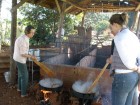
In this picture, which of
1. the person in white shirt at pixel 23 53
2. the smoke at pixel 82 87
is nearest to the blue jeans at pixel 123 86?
the smoke at pixel 82 87

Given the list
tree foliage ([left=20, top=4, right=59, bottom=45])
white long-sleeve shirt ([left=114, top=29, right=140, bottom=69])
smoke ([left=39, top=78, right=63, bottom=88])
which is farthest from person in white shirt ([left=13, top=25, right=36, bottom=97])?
tree foliage ([left=20, top=4, right=59, bottom=45])

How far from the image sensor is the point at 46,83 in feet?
15.2

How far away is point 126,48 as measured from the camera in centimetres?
269

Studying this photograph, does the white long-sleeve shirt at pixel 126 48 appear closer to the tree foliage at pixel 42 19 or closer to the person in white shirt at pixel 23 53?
the person in white shirt at pixel 23 53

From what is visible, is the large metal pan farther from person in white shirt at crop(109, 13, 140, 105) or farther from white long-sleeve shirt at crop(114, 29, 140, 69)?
white long-sleeve shirt at crop(114, 29, 140, 69)

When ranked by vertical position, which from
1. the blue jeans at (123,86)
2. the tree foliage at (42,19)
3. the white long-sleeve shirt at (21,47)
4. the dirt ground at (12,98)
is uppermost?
the tree foliage at (42,19)

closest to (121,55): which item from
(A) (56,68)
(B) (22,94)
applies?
(A) (56,68)

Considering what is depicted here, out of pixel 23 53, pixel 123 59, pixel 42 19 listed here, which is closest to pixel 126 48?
pixel 123 59

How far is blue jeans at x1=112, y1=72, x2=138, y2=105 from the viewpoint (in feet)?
9.07

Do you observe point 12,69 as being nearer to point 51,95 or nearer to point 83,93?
point 51,95

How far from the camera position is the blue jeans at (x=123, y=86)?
2.77 m

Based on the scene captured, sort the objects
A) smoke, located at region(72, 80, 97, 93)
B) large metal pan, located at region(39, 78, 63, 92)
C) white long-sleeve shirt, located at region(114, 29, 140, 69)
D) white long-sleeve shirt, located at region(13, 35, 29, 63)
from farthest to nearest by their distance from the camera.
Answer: white long-sleeve shirt, located at region(13, 35, 29, 63) < large metal pan, located at region(39, 78, 63, 92) < smoke, located at region(72, 80, 97, 93) < white long-sleeve shirt, located at region(114, 29, 140, 69)

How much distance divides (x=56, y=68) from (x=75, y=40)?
2.71 meters

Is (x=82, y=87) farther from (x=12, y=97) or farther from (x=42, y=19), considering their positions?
(x=42, y=19)
